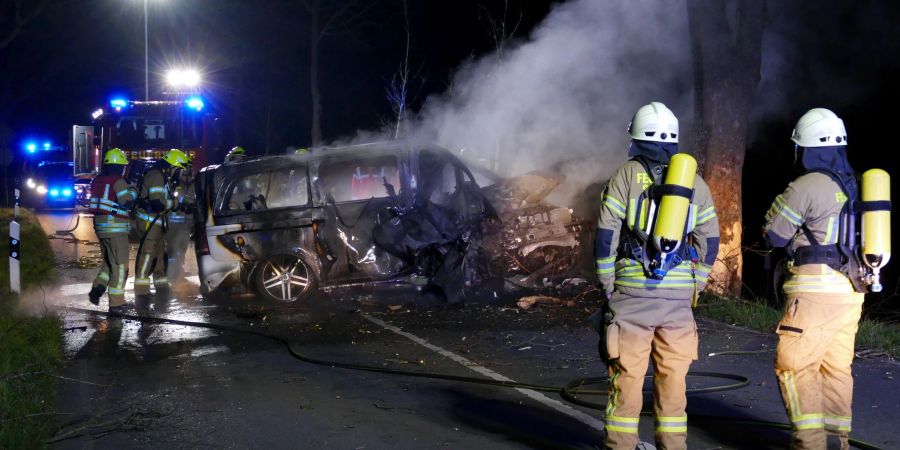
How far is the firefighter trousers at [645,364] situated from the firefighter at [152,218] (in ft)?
27.1

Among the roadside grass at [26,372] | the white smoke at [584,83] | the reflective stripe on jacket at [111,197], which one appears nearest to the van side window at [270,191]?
the reflective stripe on jacket at [111,197]

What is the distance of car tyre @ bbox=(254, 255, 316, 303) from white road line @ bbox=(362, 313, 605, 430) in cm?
110

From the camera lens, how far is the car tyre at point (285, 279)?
1035cm

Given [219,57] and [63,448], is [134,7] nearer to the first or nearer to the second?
[219,57]

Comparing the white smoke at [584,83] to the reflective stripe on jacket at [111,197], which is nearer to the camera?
the reflective stripe on jacket at [111,197]

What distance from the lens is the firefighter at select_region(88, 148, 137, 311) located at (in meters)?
10.2

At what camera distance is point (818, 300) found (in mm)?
4527

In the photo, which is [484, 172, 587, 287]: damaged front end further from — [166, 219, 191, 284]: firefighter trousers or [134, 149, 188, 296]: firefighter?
[166, 219, 191, 284]: firefighter trousers

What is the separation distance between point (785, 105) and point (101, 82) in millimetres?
39198

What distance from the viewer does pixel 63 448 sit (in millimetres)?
5020

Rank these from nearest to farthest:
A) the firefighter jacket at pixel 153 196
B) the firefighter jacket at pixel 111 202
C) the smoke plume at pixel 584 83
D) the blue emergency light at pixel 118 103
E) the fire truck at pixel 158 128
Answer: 1. the firefighter jacket at pixel 111 202
2. the firefighter jacket at pixel 153 196
3. the smoke plume at pixel 584 83
4. the fire truck at pixel 158 128
5. the blue emergency light at pixel 118 103

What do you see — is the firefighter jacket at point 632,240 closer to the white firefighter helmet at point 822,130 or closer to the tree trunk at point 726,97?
the white firefighter helmet at point 822,130

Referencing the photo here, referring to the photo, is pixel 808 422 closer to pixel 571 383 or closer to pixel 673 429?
pixel 673 429

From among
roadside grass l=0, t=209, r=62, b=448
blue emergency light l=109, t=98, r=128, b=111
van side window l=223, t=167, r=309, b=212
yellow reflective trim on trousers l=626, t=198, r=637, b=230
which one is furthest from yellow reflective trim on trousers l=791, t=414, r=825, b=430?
blue emergency light l=109, t=98, r=128, b=111
